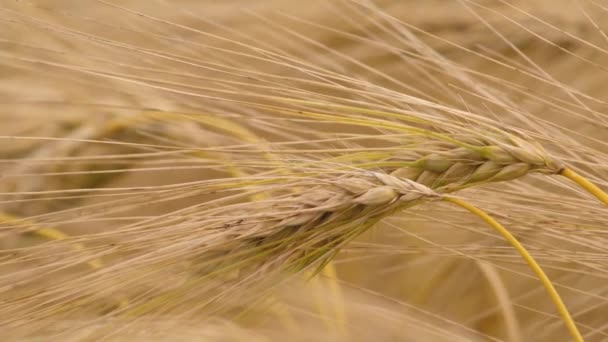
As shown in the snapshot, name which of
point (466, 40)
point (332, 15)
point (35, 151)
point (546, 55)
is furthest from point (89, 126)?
point (546, 55)

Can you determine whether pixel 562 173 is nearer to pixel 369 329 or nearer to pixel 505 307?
pixel 369 329

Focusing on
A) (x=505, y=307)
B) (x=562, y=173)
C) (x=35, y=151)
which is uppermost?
(x=562, y=173)

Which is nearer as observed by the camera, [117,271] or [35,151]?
[117,271]

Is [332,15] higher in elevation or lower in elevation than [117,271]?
higher

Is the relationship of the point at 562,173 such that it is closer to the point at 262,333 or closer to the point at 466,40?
the point at 262,333

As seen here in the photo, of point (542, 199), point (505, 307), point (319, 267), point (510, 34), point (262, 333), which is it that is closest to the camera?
point (262, 333)

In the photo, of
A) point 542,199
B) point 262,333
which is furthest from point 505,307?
point 262,333

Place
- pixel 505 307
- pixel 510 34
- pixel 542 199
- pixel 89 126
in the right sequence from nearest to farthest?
pixel 542 199, pixel 505 307, pixel 89 126, pixel 510 34
